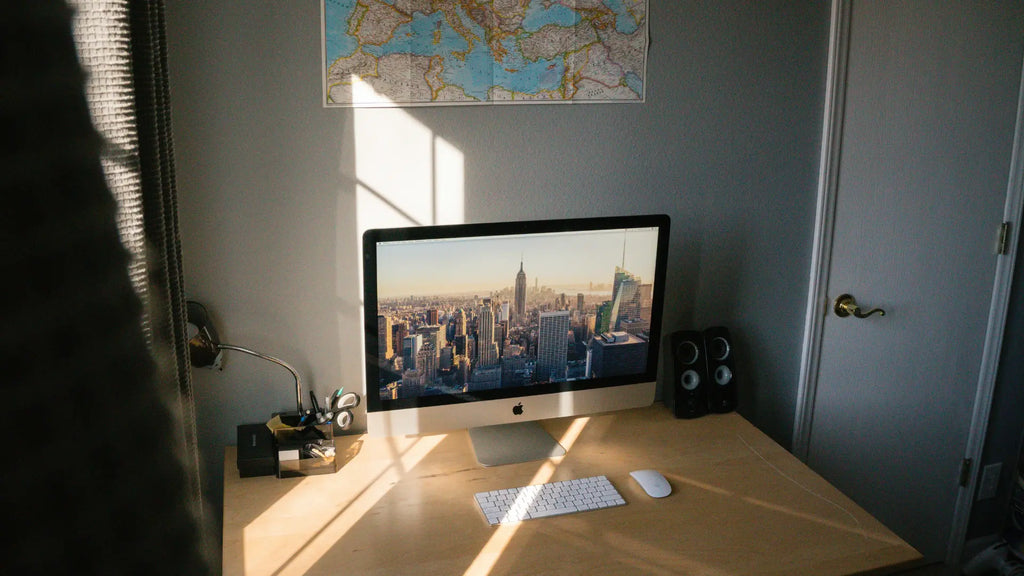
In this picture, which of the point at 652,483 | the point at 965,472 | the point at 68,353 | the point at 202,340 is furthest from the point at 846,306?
the point at 68,353

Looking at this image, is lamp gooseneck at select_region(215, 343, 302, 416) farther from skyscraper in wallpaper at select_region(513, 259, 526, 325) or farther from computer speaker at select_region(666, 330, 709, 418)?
computer speaker at select_region(666, 330, 709, 418)

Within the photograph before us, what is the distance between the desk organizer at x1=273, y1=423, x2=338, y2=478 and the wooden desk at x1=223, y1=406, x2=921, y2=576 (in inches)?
1.0

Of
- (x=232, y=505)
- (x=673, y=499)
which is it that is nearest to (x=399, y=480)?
(x=232, y=505)

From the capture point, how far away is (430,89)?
187 cm

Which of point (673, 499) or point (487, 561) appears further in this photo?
point (673, 499)

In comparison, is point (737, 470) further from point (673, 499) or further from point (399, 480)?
point (399, 480)

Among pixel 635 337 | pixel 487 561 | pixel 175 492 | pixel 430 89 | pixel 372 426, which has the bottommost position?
pixel 487 561

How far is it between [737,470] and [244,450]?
116 centimetres

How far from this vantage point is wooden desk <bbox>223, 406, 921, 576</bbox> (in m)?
1.48

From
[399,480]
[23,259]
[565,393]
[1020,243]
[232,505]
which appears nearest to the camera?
[23,259]

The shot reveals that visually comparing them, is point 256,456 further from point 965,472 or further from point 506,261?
point 965,472

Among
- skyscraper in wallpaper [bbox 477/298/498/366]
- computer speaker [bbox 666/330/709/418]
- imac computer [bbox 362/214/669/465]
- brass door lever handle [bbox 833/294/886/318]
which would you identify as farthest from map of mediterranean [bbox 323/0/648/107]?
brass door lever handle [bbox 833/294/886/318]

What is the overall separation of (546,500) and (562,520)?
0.07 meters

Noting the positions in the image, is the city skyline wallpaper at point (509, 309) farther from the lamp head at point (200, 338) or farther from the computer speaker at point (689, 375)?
the lamp head at point (200, 338)
